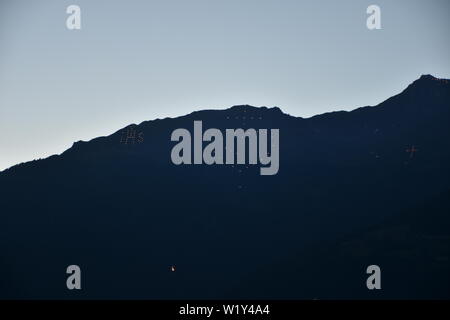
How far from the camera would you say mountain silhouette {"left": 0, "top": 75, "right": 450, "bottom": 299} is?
43.3 m

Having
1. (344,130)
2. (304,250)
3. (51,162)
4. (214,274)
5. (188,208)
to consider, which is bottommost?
(214,274)

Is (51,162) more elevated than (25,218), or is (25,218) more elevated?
(51,162)

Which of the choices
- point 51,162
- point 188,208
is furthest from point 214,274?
point 51,162

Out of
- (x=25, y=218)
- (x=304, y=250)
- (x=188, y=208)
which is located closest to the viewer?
(x=304, y=250)

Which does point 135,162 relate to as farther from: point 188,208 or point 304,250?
point 304,250

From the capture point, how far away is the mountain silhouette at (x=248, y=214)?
43281 mm

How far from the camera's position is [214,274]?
165ft

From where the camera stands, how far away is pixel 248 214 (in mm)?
46375
